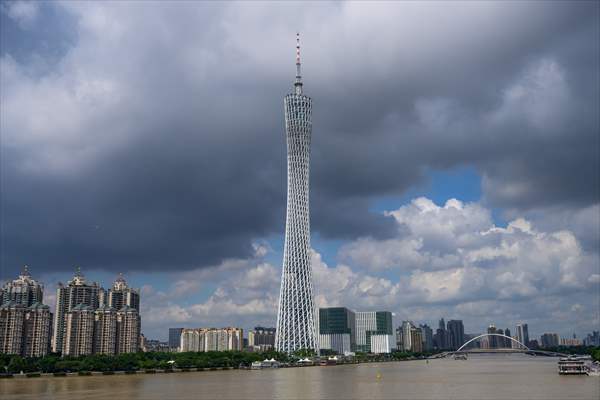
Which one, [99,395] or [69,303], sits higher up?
[69,303]

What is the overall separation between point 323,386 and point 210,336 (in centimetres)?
11510

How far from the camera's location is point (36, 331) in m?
99.8

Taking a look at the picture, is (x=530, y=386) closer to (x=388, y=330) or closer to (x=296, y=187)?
Result: (x=296, y=187)

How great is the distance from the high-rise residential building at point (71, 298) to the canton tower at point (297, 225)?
1884 inches

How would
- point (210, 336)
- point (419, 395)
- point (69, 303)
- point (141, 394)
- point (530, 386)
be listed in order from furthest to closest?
point (210, 336) → point (69, 303) → point (530, 386) → point (141, 394) → point (419, 395)

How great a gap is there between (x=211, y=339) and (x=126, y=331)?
5400 centimetres

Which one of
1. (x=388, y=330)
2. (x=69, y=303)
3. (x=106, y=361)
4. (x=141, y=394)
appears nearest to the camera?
(x=141, y=394)

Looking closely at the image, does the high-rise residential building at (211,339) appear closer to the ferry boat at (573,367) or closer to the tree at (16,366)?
the tree at (16,366)

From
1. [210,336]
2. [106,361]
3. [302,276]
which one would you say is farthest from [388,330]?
[106,361]

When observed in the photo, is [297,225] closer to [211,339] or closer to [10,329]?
[10,329]

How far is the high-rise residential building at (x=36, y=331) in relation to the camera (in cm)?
9869

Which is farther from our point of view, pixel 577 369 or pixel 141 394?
pixel 577 369

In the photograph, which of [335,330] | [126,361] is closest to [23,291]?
[126,361]

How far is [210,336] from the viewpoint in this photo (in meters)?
161
